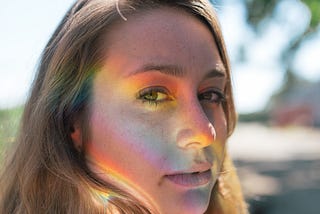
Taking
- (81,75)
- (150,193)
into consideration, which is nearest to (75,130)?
(81,75)

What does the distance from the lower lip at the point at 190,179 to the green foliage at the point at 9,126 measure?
0.65 metres

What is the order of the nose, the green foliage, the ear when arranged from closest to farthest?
the nose < the ear < the green foliage

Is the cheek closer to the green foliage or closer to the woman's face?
the woman's face

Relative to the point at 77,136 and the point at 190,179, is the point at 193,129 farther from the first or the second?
the point at 77,136

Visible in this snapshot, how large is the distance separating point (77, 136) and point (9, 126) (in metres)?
0.49

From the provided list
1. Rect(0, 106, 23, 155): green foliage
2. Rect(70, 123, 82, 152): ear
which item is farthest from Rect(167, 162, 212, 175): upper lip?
Rect(0, 106, 23, 155): green foliage

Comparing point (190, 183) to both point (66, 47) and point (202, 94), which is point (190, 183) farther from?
point (66, 47)

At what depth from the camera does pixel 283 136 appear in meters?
23.6

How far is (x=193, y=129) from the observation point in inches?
56.5

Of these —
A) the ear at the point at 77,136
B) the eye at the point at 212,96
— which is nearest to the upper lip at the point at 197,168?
the eye at the point at 212,96

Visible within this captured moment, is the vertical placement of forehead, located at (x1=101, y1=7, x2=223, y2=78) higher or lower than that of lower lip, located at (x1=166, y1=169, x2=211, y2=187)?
higher

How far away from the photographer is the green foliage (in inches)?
72.7

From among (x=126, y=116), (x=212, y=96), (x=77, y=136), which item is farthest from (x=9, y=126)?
(x=212, y=96)

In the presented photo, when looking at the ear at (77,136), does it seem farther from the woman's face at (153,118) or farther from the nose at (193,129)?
the nose at (193,129)
